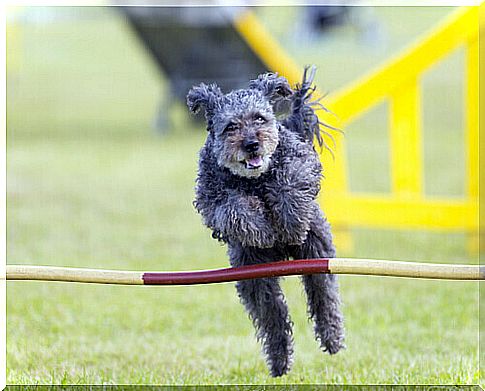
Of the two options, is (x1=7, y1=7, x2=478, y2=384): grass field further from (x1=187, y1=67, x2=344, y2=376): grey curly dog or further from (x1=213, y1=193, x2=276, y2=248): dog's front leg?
(x1=213, y1=193, x2=276, y2=248): dog's front leg

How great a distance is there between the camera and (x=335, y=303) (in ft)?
9.61

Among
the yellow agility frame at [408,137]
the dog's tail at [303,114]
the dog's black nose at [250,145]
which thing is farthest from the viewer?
the yellow agility frame at [408,137]

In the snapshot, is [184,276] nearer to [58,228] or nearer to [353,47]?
[58,228]

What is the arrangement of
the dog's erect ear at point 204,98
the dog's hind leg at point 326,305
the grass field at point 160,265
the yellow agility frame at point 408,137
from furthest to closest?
1. the yellow agility frame at point 408,137
2. the grass field at point 160,265
3. the dog's hind leg at point 326,305
4. the dog's erect ear at point 204,98

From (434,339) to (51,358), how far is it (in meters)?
1.97

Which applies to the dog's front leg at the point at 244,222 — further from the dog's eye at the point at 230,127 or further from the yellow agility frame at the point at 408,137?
the yellow agility frame at the point at 408,137

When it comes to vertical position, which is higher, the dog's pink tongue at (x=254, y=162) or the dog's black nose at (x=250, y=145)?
the dog's black nose at (x=250, y=145)

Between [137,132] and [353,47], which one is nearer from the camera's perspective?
[137,132]

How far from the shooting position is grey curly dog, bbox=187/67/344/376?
2477mm

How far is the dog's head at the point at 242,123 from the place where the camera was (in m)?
2.45

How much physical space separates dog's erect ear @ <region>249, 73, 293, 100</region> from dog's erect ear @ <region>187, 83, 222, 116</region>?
0.13 metres

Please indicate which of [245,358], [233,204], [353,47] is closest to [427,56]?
[245,358]

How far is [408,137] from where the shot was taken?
6117 mm

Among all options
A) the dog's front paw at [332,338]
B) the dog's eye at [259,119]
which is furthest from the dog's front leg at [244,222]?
the dog's front paw at [332,338]
